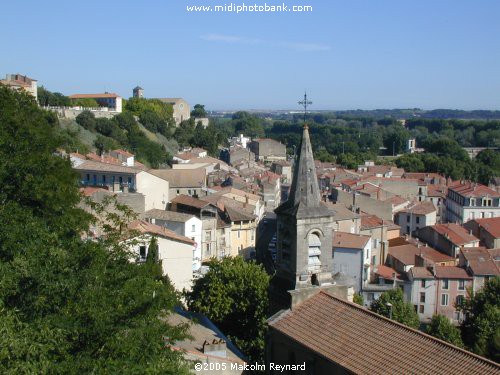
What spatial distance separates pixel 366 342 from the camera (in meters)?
15.9

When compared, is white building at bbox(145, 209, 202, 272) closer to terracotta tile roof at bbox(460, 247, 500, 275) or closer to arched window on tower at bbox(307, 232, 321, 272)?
terracotta tile roof at bbox(460, 247, 500, 275)

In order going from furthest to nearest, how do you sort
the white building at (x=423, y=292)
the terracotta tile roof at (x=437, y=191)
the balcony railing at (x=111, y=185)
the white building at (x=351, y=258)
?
1. the terracotta tile roof at (x=437, y=191)
2. the balcony railing at (x=111, y=185)
3. the white building at (x=423, y=292)
4. the white building at (x=351, y=258)

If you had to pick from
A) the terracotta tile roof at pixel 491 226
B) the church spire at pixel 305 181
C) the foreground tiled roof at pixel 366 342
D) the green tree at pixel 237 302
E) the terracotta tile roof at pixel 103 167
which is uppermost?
the church spire at pixel 305 181

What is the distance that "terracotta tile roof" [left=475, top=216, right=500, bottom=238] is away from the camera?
5576cm

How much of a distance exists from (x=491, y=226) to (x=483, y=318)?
26.1 m

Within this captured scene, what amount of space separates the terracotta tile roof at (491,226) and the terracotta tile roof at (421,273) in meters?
15.0

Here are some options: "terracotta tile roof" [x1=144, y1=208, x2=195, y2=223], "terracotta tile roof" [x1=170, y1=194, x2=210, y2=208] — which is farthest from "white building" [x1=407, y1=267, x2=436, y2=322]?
"terracotta tile roof" [x1=144, y1=208, x2=195, y2=223]

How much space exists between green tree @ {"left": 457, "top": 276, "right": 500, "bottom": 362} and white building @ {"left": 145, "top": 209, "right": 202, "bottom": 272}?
15633mm

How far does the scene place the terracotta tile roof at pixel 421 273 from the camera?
42656 millimetres

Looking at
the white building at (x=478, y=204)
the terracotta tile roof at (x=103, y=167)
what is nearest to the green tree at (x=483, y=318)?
the terracotta tile roof at (x=103, y=167)

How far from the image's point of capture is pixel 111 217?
15.7m

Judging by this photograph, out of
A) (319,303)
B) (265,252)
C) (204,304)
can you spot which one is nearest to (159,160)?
(265,252)

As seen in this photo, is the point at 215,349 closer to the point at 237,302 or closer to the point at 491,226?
the point at 237,302

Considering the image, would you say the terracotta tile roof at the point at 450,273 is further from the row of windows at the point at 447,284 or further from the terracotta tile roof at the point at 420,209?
the terracotta tile roof at the point at 420,209
